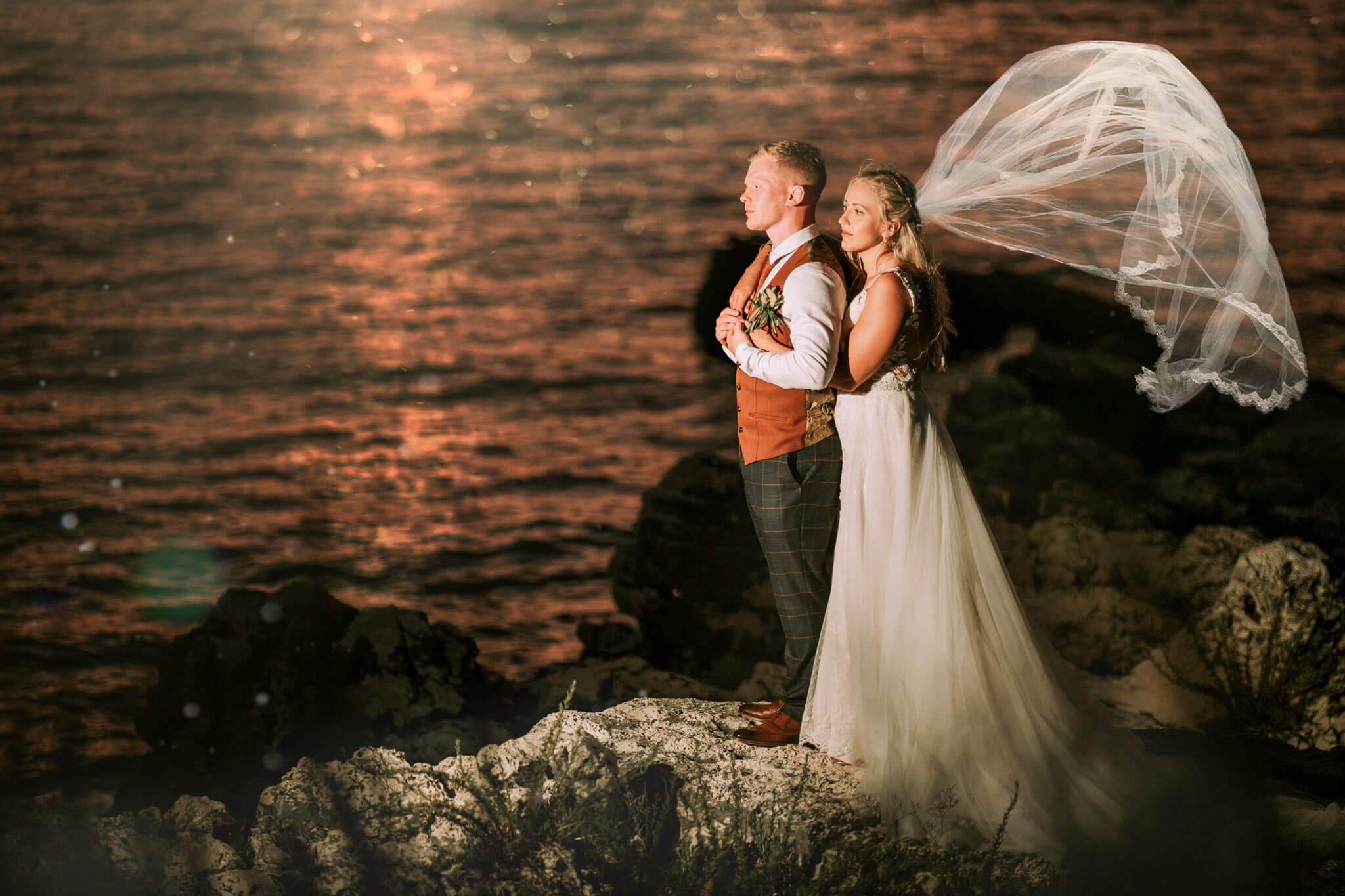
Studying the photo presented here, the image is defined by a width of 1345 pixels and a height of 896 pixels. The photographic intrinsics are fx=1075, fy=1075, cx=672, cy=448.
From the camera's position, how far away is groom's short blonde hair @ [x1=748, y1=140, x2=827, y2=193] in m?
2.00

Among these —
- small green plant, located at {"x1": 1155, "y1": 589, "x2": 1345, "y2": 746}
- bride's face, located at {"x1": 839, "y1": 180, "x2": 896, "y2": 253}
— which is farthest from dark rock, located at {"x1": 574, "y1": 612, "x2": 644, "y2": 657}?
small green plant, located at {"x1": 1155, "y1": 589, "x2": 1345, "y2": 746}

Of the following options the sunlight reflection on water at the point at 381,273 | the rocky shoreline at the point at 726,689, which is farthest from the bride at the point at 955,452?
the sunlight reflection on water at the point at 381,273

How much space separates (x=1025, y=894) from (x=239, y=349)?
2.23 m

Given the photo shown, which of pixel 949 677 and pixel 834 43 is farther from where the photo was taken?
pixel 834 43

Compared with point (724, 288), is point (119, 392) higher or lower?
lower

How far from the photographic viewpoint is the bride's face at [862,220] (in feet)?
6.53

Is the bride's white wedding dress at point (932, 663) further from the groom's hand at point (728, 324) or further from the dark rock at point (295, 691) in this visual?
the dark rock at point (295, 691)

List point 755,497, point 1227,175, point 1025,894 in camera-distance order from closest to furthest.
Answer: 1. point 1025,894
2. point 755,497
3. point 1227,175

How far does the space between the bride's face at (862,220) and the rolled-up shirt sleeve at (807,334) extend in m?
0.09

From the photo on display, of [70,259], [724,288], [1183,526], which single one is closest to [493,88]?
[724,288]

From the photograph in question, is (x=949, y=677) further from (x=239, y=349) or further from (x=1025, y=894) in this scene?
(x=239, y=349)

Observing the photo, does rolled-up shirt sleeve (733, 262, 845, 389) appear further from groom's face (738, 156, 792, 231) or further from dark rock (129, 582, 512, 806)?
dark rock (129, 582, 512, 806)

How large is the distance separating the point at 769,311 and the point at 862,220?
24 centimetres

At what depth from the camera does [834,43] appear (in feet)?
9.50
